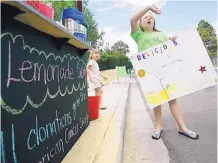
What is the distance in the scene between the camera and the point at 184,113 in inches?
253

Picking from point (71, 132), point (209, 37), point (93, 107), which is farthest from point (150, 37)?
point (209, 37)

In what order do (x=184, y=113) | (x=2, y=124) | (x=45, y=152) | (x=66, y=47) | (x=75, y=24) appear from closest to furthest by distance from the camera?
(x=2, y=124), (x=45, y=152), (x=66, y=47), (x=75, y=24), (x=184, y=113)

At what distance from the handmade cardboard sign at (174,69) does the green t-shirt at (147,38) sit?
9 cm

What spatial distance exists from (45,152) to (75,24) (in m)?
1.92

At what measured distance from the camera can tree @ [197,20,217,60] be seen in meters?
67.0

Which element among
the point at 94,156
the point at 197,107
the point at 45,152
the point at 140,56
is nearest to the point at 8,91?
the point at 45,152

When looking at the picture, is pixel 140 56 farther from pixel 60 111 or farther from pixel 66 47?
pixel 60 111

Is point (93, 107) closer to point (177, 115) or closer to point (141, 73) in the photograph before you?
point (141, 73)

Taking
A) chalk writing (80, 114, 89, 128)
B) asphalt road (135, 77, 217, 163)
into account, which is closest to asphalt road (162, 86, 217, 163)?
asphalt road (135, 77, 217, 163)

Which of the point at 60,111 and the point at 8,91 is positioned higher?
the point at 8,91

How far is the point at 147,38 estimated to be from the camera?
4469 mm

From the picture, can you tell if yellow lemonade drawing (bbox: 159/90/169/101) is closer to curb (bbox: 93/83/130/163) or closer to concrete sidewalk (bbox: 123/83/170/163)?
concrete sidewalk (bbox: 123/83/170/163)

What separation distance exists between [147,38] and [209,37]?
67461 mm

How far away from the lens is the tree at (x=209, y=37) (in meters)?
67.0
